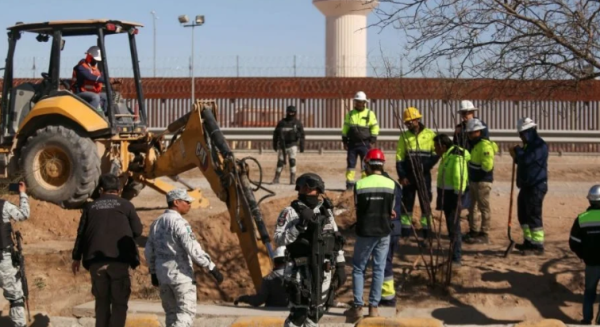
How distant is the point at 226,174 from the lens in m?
12.7

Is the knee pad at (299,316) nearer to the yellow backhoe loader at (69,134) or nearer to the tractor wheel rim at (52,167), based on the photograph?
the yellow backhoe loader at (69,134)

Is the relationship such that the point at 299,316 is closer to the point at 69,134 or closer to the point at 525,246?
the point at 525,246

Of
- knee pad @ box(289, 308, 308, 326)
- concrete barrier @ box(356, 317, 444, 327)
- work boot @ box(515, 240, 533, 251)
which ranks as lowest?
concrete barrier @ box(356, 317, 444, 327)

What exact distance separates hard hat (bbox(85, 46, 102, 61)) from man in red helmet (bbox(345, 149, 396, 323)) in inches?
237

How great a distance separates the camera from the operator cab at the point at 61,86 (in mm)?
16125

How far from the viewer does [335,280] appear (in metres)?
9.95

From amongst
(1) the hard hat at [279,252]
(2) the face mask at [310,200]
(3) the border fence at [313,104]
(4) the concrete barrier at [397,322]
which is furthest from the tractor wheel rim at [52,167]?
(3) the border fence at [313,104]

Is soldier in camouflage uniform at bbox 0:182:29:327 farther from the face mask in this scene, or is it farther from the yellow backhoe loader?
the yellow backhoe loader

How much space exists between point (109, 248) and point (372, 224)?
2.87 m

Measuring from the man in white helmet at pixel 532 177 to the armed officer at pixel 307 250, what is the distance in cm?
511

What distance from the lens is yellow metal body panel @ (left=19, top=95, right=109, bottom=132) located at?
15797mm

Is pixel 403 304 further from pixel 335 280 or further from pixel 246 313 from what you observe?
pixel 335 280

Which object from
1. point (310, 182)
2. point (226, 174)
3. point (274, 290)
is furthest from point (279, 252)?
point (310, 182)

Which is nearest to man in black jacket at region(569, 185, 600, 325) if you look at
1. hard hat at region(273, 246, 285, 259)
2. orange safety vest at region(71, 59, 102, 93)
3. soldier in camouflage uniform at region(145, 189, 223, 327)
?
hard hat at region(273, 246, 285, 259)
